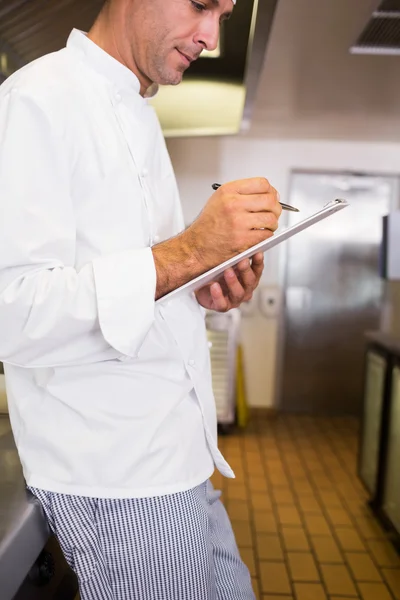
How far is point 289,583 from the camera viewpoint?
245 centimetres

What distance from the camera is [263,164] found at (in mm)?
4852

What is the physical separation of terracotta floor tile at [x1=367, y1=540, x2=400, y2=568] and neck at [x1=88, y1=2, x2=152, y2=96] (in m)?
2.46

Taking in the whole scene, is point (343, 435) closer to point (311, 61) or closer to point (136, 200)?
point (311, 61)

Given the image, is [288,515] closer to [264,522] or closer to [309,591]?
[264,522]

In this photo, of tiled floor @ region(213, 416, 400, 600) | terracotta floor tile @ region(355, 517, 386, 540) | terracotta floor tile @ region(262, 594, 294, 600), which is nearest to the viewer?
terracotta floor tile @ region(262, 594, 294, 600)

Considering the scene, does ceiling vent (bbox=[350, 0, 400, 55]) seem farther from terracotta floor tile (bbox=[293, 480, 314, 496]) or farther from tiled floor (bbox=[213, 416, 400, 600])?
terracotta floor tile (bbox=[293, 480, 314, 496])

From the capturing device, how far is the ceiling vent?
1.92 metres

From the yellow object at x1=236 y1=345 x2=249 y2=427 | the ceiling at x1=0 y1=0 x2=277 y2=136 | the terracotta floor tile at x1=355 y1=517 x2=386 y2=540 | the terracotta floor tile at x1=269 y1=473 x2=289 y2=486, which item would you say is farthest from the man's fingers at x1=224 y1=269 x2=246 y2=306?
the yellow object at x1=236 y1=345 x2=249 y2=427

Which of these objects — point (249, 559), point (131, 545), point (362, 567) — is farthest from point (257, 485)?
point (131, 545)

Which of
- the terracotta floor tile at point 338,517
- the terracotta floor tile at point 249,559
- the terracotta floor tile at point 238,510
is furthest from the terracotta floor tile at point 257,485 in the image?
the terracotta floor tile at point 249,559

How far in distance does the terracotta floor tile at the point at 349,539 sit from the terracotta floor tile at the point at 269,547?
0.31 metres

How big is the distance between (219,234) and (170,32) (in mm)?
386

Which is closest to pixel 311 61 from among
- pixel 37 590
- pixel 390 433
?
pixel 390 433

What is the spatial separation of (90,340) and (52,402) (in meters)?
0.14
